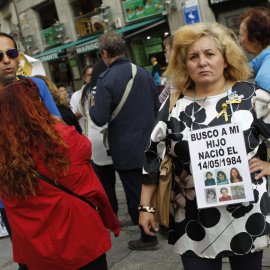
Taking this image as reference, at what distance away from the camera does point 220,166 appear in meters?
1.91

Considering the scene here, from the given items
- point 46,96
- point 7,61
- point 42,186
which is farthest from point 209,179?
point 7,61

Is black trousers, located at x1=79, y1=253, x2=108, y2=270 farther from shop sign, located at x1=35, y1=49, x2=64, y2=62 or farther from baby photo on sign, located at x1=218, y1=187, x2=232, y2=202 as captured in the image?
shop sign, located at x1=35, y1=49, x2=64, y2=62

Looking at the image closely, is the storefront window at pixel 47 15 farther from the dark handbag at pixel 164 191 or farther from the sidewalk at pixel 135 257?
the dark handbag at pixel 164 191

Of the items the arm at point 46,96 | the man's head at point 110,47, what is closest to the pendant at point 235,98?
the arm at point 46,96

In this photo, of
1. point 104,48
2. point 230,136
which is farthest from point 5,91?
point 104,48

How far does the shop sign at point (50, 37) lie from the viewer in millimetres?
19098

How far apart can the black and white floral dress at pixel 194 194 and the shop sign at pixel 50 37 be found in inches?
705

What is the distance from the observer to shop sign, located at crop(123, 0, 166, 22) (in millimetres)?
14266

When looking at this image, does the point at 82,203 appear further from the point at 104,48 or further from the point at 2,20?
the point at 2,20

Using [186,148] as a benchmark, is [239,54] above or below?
above

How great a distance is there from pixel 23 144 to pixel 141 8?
45.2 ft

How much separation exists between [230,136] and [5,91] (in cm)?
120

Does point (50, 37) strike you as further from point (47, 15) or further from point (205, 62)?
point (205, 62)

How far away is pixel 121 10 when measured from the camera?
15.6 metres
